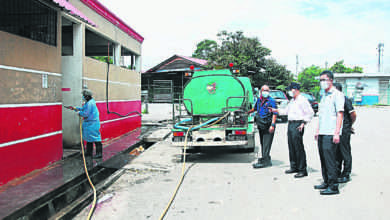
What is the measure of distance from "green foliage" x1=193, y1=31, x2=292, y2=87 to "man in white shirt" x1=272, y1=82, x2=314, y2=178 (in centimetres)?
1970

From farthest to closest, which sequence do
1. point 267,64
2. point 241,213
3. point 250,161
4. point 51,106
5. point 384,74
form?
point 384,74, point 267,64, point 250,161, point 51,106, point 241,213

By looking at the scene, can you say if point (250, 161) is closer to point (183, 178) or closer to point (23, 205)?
point (183, 178)

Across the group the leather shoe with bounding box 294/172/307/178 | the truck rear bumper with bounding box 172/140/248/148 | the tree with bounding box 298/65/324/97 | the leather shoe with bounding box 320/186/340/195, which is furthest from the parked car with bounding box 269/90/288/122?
the tree with bounding box 298/65/324/97

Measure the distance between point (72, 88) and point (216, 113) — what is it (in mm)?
4050

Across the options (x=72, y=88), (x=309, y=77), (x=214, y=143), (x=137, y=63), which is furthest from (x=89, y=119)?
(x=309, y=77)

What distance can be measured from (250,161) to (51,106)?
4963 millimetres

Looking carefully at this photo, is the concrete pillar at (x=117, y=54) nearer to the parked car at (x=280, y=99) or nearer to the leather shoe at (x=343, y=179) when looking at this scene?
the leather shoe at (x=343, y=179)

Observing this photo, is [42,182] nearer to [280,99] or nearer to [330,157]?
[330,157]

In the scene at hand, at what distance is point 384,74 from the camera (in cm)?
3766

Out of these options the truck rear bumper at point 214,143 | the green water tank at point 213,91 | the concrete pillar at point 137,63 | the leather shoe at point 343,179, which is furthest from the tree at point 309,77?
the leather shoe at point 343,179

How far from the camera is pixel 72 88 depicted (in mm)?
8570

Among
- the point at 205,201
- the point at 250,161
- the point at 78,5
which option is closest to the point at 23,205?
the point at 205,201

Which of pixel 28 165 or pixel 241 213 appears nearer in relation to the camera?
pixel 241 213

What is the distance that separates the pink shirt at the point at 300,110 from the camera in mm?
6184
